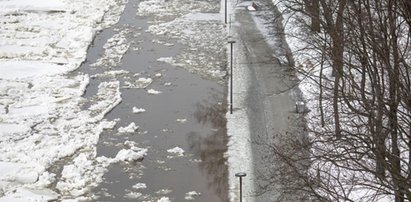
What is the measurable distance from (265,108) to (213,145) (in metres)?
2.97

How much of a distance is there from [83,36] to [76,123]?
10.6 metres

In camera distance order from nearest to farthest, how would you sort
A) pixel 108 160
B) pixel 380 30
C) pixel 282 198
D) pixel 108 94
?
pixel 380 30 → pixel 282 198 → pixel 108 160 → pixel 108 94

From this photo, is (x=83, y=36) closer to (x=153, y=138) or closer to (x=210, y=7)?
(x=210, y=7)

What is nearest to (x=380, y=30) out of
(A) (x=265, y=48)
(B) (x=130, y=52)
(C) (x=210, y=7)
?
(A) (x=265, y=48)

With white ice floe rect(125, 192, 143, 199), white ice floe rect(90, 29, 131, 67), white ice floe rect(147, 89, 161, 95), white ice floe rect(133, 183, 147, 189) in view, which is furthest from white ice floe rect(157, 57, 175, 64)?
white ice floe rect(125, 192, 143, 199)

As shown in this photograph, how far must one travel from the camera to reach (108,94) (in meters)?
25.7

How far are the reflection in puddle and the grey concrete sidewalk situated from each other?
881mm

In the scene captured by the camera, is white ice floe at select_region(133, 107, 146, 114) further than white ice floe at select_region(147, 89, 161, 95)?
No

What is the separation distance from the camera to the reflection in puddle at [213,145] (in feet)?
62.6

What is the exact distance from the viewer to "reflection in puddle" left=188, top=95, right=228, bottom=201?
62.6 ft

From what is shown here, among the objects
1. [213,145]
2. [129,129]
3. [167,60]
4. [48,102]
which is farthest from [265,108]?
[48,102]

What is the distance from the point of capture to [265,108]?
75.9ft

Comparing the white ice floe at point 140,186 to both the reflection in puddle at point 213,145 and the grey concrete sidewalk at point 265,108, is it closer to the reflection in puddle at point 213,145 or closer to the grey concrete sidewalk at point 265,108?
the reflection in puddle at point 213,145

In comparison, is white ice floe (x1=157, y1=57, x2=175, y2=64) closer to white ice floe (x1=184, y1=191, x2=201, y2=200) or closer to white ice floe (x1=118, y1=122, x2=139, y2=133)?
white ice floe (x1=118, y1=122, x2=139, y2=133)
